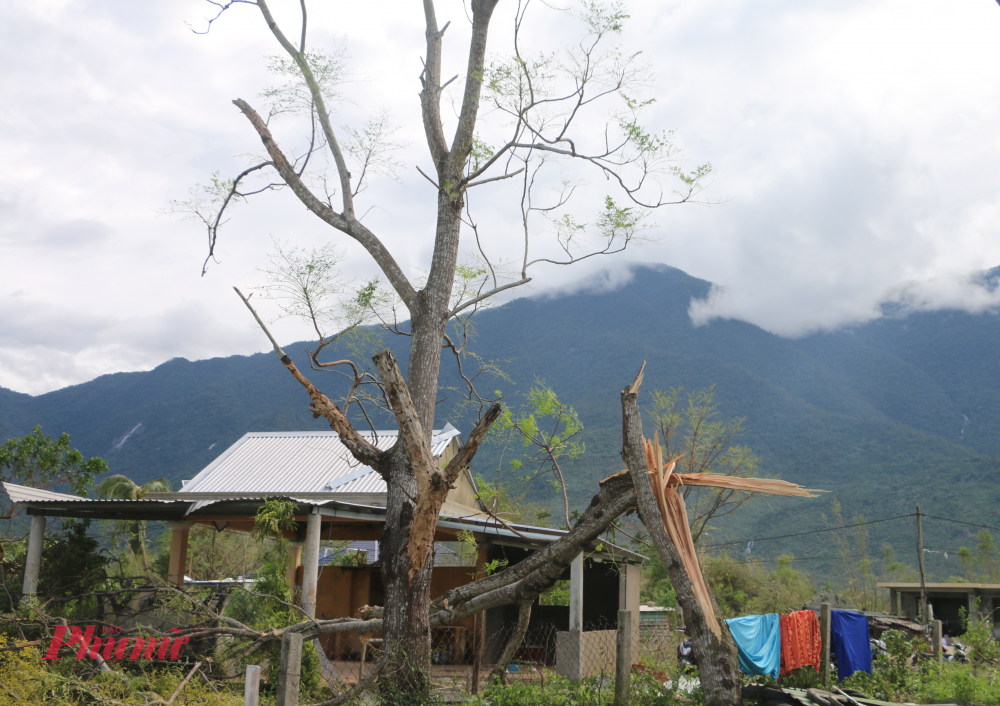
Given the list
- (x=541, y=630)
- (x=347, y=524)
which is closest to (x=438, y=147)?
(x=347, y=524)

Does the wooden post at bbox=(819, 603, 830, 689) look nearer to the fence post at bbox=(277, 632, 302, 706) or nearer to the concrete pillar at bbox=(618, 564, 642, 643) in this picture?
the concrete pillar at bbox=(618, 564, 642, 643)

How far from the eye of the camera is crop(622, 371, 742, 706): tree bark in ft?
17.3

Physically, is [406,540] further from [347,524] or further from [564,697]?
[347,524]

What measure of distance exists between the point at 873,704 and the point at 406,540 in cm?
503

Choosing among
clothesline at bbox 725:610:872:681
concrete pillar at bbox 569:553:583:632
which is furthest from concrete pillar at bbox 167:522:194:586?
clothesline at bbox 725:610:872:681

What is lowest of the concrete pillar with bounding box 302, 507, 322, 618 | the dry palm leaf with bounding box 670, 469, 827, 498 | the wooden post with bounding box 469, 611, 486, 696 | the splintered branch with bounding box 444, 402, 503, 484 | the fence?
the fence

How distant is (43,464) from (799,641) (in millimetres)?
15685

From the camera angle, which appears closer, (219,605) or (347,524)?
(219,605)

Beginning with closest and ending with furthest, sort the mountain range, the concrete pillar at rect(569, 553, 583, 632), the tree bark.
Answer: the tree bark
the concrete pillar at rect(569, 553, 583, 632)
the mountain range

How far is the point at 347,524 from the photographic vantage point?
553 inches

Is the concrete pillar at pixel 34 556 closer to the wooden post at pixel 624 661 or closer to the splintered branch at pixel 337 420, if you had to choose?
the splintered branch at pixel 337 420

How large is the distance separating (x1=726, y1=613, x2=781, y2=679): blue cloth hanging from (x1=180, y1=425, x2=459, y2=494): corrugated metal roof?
790 centimetres

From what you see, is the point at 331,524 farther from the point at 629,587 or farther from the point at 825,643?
the point at 825,643

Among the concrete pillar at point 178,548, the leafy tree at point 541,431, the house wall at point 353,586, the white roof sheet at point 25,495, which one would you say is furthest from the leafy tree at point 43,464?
the leafy tree at point 541,431
